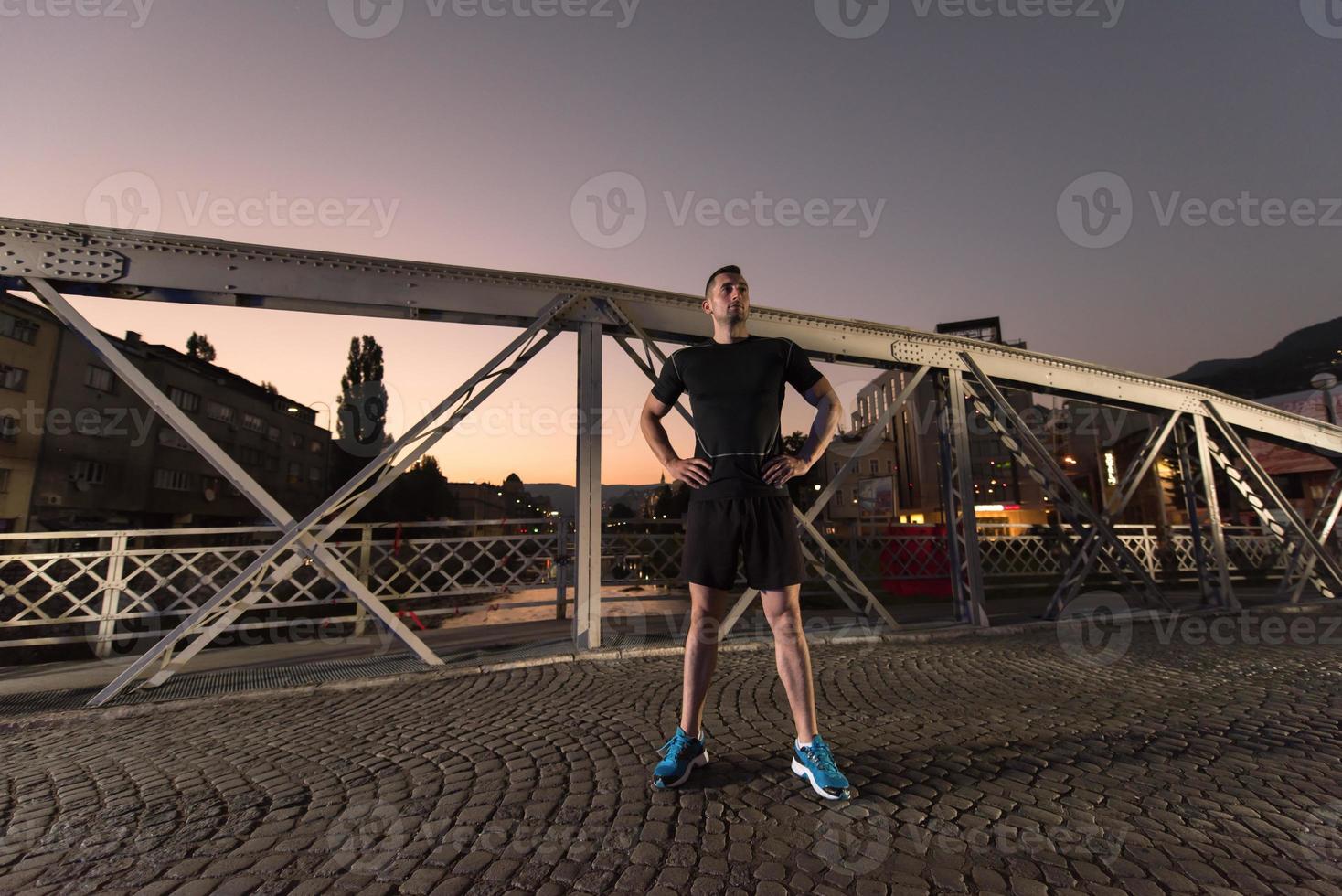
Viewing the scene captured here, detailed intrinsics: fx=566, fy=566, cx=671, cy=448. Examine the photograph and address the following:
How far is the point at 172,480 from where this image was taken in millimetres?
34906

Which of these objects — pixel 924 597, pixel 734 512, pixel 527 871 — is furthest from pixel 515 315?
pixel 924 597

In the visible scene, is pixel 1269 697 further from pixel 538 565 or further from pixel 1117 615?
pixel 538 565

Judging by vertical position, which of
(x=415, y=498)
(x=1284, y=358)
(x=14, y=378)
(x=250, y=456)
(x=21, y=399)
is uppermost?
(x=1284, y=358)

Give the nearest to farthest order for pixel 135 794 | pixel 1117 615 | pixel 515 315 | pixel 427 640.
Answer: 1. pixel 135 794
2. pixel 515 315
3. pixel 427 640
4. pixel 1117 615

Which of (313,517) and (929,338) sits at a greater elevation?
(929,338)

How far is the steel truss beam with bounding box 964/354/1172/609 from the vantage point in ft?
23.9

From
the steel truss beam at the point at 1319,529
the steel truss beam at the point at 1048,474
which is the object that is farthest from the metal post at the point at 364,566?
the steel truss beam at the point at 1319,529

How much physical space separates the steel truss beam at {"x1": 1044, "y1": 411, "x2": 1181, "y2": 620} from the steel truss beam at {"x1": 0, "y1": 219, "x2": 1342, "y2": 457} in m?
2.92

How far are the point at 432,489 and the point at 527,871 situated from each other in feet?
210

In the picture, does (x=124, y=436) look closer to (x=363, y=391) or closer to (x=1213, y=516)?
(x=363, y=391)

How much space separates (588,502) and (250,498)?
8.80 ft

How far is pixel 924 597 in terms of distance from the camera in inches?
490

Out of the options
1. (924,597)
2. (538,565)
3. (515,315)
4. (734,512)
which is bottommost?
(924,597)

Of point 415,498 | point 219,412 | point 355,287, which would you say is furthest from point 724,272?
point 415,498
